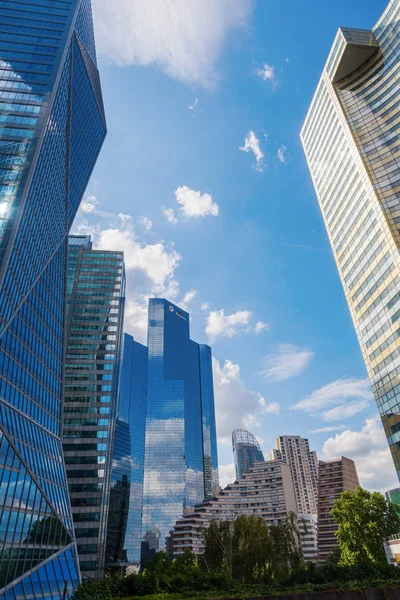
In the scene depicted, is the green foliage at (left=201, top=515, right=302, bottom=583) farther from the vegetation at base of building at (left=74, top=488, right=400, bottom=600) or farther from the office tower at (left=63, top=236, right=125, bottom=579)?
the office tower at (left=63, top=236, right=125, bottom=579)

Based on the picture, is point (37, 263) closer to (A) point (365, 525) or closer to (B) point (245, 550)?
(B) point (245, 550)

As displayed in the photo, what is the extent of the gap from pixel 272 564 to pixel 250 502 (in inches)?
4986

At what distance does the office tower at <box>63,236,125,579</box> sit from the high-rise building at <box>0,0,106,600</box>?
23535 mm

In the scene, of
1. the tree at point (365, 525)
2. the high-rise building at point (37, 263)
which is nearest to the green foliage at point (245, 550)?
the tree at point (365, 525)

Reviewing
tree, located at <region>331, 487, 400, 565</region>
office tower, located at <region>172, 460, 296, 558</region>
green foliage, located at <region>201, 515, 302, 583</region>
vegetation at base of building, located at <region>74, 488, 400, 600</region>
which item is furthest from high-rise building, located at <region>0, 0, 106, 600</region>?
office tower, located at <region>172, 460, 296, 558</region>

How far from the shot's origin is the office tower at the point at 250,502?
165 metres

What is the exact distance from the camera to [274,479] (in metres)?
174

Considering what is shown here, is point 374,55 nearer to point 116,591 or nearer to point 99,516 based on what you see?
point 116,591

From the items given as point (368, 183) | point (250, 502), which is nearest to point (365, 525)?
point (368, 183)

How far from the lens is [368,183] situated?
72125mm

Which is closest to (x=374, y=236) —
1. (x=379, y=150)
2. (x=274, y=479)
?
(x=379, y=150)

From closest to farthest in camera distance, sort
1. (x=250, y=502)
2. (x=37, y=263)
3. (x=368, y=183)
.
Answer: (x=37, y=263), (x=368, y=183), (x=250, y=502)

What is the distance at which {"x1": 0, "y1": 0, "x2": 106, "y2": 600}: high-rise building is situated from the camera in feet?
145

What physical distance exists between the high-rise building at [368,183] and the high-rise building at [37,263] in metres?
51.8
